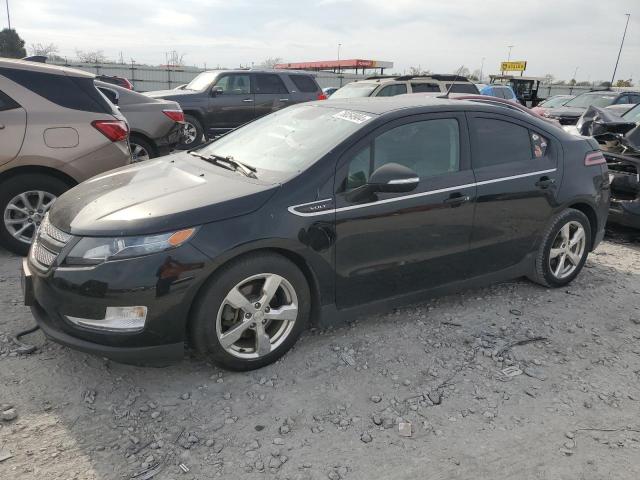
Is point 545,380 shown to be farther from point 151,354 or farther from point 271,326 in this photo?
point 151,354

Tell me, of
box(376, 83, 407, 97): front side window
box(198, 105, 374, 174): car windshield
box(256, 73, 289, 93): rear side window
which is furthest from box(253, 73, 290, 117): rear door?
box(198, 105, 374, 174): car windshield

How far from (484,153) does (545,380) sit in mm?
1655

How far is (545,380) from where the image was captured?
3105mm

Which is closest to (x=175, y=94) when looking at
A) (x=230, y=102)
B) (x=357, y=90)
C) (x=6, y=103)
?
(x=230, y=102)

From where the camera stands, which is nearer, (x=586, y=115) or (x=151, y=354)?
(x=151, y=354)

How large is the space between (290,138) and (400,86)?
347 inches

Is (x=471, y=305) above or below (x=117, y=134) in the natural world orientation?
below

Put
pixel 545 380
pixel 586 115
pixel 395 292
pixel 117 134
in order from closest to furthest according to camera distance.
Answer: pixel 545 380, pixel 395 292, pixel 117 134, pixel 586 115

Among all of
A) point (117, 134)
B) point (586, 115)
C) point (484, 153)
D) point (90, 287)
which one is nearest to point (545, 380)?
point (484, 153)

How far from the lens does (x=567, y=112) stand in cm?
1606

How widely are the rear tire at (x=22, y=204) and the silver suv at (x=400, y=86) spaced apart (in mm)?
7761

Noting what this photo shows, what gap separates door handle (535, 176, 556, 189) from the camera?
13.3ft

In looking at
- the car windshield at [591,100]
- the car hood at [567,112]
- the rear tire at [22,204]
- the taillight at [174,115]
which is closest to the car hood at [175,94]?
the taillight at [174,115]

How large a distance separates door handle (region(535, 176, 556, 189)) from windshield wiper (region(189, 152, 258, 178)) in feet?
7.54
